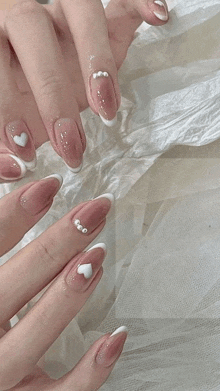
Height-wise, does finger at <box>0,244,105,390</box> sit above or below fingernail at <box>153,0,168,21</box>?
below

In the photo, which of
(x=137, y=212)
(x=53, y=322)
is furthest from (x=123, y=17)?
(x=53, y=322)

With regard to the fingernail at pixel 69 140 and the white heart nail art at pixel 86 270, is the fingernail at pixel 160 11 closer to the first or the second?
the fingernail at pixel 69 140

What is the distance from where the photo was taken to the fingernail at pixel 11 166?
1.31 feet

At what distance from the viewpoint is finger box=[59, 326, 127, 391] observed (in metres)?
0.35

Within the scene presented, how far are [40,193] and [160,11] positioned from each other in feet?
0.71

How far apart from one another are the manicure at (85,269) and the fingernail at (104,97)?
0.11 metres

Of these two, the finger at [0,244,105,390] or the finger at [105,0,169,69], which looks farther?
the finger at [105,0,169,69]

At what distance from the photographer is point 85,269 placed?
359 mm

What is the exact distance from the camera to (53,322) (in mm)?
359

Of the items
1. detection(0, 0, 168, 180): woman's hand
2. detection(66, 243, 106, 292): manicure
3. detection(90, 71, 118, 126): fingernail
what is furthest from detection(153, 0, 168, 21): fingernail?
detection(66, 243, 106, 292): manicure

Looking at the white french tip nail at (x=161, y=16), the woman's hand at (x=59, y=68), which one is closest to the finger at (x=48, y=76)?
the woman's hand at (x=59, y=68)

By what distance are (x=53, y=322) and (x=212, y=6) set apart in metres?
0.35

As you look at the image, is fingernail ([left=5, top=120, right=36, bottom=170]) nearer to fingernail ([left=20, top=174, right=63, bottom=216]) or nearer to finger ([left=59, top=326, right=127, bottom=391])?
fingernail ([left=20, top=174, right=63, bottom=216])

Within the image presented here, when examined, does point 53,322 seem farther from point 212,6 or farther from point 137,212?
point 212,6
